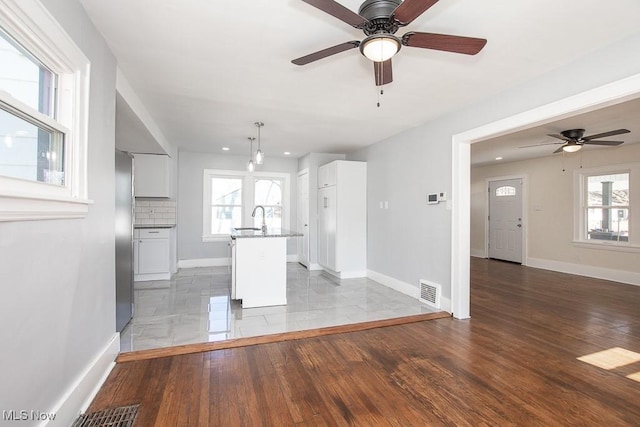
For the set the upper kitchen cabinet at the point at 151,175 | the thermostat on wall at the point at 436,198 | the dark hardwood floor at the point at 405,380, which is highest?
the upper kitchen cabinet at the point at 151,175

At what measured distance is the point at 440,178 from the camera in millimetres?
3818

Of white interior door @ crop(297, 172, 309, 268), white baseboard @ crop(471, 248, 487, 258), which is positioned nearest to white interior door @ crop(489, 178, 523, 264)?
white baseboard @ crop(471, 248, 487, 258)

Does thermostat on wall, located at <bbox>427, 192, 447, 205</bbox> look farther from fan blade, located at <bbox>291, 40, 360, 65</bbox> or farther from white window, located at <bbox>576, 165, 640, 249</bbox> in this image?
white window, located at <bbox>576, 165, 640, 249</bbox>

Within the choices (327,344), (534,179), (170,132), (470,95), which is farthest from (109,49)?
(534,179)

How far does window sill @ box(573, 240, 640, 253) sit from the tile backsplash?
7894 mm

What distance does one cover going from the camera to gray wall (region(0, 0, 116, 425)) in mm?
1223

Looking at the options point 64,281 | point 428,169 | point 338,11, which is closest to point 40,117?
point 64,281

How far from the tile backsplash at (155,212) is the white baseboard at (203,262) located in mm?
1175

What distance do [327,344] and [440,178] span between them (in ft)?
8.08

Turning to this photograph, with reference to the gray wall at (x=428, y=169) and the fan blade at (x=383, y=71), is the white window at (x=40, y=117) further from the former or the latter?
the gray wall at (x=428, y=169)

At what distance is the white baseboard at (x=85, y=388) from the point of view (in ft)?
5.16

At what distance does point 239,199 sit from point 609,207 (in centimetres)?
741

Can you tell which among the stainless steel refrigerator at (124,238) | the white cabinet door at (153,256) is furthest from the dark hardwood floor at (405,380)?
the white cabinet door at (153,256)

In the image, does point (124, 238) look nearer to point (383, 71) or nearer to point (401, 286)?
point (383, 71)
